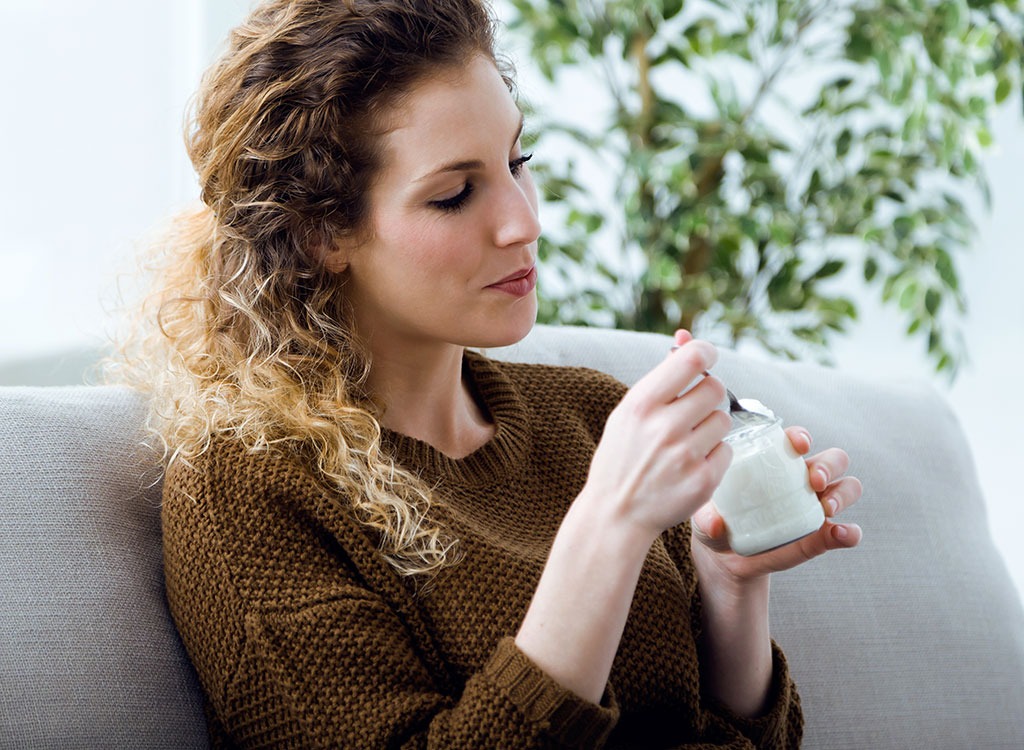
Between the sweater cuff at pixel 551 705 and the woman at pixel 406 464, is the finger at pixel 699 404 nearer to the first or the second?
the woman at pixel 406 464

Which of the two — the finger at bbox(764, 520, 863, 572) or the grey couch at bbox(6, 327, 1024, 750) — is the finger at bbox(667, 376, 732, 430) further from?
the grey couch at bbox(6, 327, 1024, 750)

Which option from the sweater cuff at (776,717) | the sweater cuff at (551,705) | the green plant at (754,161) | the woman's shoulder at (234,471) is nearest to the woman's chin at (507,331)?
the woman's shoulder at (234,471)

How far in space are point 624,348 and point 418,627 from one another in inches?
25.2

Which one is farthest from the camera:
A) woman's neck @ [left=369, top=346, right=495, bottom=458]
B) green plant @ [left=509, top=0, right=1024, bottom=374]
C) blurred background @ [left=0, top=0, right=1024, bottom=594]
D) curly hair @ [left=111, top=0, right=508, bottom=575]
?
green plant @ [left=509, top=0, right=1024, bottom=374]

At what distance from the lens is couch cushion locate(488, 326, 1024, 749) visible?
4.76ft

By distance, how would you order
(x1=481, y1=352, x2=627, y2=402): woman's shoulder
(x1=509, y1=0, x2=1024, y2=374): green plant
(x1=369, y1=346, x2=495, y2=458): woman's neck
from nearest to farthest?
(x1=369, y1=346, x2=495, y2=458): woman's neck → (x1=481, y1=352, x2=627, y2=402): woman's shoulder → (x1=509, y1=0, x2=1024, y2=374): green plant

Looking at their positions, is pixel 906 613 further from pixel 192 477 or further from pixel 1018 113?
pixel 1018 113

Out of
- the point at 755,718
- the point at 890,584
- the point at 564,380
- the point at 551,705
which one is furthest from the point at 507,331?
the point at 890,584

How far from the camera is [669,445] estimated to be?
924 millimetres

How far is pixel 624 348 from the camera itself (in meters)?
1.62

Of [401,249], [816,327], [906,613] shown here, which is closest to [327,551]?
[401,249]

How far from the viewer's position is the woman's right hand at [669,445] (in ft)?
3.01

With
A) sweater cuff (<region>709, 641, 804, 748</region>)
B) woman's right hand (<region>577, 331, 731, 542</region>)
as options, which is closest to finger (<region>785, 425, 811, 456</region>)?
woman's right hand (<region>577, 331, 731, 542</region>)

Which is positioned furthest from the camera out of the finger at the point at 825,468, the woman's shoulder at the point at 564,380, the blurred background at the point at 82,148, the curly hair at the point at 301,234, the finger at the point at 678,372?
the blurred background at the point at 82,148
